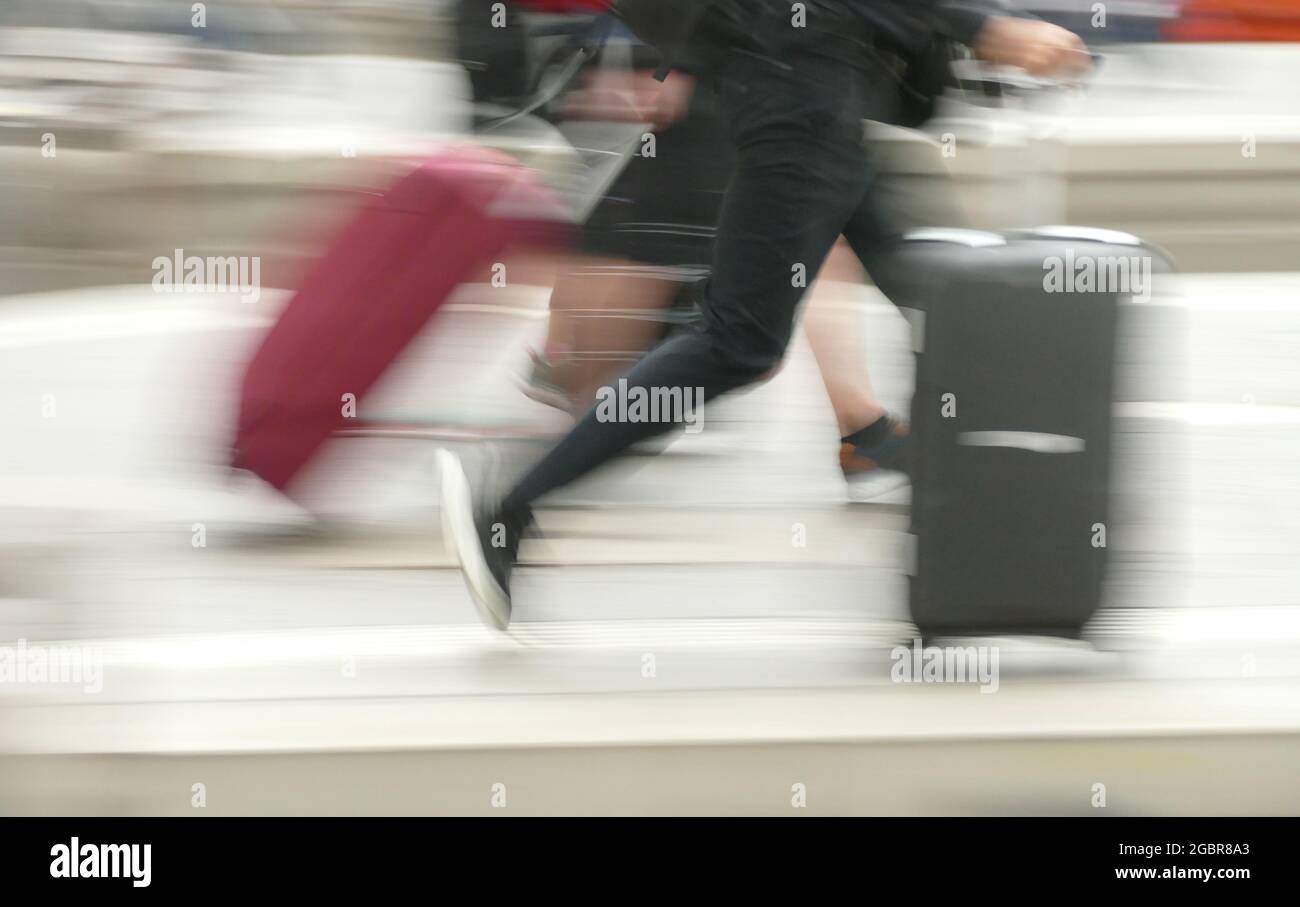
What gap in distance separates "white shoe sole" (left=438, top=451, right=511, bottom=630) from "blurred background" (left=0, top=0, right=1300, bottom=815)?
0.34ft

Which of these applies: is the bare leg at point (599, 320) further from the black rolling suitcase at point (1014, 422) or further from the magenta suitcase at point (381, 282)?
the black rolling suitcase at point (1014, 422)

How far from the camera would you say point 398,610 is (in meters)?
2.93

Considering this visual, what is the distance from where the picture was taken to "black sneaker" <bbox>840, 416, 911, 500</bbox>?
3453 millimetres

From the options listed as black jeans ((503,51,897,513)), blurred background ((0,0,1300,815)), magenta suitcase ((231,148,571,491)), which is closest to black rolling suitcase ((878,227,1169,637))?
blurred background ((0,0,1300,815))

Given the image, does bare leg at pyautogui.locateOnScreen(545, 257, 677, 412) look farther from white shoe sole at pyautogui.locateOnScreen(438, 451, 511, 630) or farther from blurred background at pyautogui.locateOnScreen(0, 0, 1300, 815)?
white shoe sole at pyautogui.locateOnScreen(438, 451, 511, 630)

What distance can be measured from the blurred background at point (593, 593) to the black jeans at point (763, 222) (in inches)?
6.2

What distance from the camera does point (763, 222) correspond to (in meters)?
2.50

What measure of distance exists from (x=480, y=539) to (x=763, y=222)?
2.16ft

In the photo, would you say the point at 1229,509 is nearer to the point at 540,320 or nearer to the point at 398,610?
the point at 398,610

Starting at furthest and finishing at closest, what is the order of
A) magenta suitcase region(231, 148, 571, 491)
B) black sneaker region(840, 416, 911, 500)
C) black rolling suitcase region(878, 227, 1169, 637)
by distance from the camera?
black sneaker region(840, 416, 911, 500)
magenta suitcase region(231, 148, 571, 491)
black rolling suitcase region(878, 227, 1169, 637)

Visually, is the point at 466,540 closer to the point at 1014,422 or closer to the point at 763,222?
the point at 763,222

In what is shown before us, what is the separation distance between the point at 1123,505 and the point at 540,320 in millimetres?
2767

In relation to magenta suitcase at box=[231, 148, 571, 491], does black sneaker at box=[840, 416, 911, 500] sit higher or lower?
lower

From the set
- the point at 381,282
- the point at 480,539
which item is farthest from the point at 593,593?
the point at 381,282
